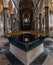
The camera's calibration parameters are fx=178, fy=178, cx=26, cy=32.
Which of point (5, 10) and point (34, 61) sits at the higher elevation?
point (5, 10)

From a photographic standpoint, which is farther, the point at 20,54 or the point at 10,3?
the point at 10,3

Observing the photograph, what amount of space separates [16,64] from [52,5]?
28691 mm

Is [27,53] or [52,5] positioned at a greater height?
[52,5]

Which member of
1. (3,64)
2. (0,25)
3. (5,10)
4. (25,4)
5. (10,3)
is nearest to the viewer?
(3,64)

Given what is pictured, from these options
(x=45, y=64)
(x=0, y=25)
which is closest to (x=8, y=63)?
(x=45, y=64)

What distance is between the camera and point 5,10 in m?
21.1

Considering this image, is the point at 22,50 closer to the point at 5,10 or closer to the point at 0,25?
the point at 5,10

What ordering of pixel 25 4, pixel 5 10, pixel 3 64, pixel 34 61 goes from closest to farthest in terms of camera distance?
pixel 3 64
pixel 34 61
pixel 5 10
pixel 25 4

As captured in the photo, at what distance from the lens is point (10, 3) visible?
1138 inches

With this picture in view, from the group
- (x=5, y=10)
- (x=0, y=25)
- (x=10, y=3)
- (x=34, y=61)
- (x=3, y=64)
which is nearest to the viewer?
(x=3, y=64)

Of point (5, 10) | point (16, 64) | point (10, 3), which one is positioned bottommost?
point (16, 64)

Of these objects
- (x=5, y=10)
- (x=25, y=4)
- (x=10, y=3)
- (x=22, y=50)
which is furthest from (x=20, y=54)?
(x=25, y=4)

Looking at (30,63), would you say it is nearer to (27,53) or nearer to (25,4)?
(27,53)

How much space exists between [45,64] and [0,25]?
1106 inches
